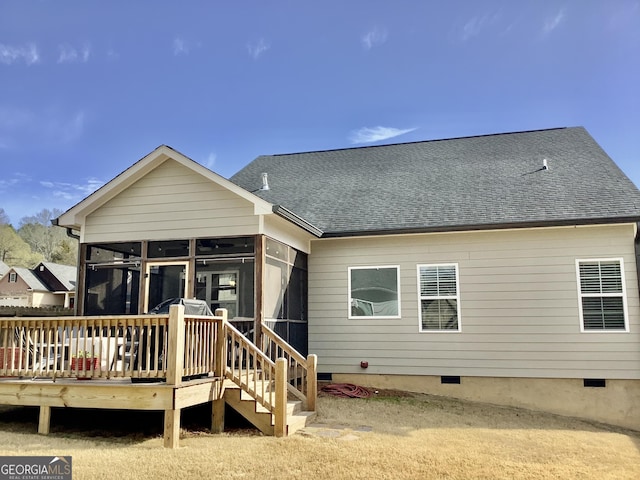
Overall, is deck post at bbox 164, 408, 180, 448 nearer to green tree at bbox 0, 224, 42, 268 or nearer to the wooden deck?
the wooden deck

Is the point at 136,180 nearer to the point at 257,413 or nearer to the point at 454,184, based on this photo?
the point at 257,413

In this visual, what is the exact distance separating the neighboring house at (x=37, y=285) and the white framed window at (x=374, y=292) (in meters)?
29.8

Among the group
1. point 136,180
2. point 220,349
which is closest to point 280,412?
point 220,349

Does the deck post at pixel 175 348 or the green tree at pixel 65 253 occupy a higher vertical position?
the green tree at pixel 65 253

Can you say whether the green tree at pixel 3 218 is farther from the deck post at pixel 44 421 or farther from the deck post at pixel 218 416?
the deck post at pixel 218 416

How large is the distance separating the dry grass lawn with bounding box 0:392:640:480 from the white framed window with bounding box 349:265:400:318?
2.16 metres

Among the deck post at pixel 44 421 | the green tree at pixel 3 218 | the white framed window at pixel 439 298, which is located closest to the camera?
the deck post at pixel 44 421

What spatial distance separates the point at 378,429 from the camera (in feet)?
22.7

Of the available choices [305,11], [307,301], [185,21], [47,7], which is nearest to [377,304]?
[307,301]

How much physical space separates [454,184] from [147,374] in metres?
7.94

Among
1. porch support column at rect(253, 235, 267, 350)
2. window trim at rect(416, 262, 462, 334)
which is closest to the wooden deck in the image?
porch support column at rect(253, 235, 267, 350)

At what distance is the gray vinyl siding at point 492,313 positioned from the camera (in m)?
9.06

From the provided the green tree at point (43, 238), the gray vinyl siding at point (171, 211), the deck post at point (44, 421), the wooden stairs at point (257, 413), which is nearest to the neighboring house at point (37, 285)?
the green tree at point (43, 238)

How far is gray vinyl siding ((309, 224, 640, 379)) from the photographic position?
9.06 m
